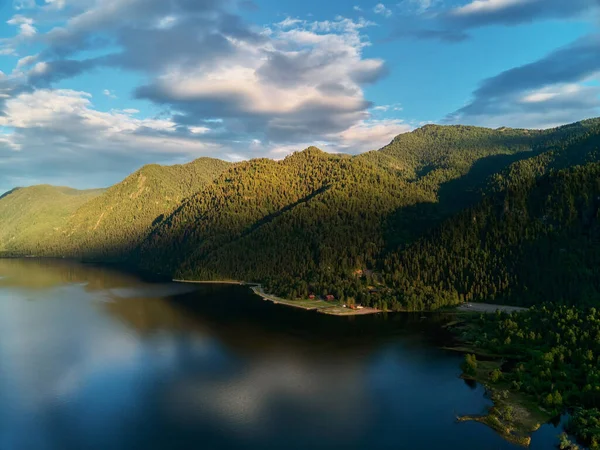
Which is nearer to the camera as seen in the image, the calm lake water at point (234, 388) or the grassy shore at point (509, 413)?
the calm lake water at point (234, 388)

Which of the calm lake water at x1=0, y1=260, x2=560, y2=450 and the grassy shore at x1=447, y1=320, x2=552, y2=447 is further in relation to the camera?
the grassy shore at x1=447, y1=320, x2=552, y2=447

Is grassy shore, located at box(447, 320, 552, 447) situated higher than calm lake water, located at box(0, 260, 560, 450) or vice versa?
calm lake water, located at box(0, 260, 560, 450)

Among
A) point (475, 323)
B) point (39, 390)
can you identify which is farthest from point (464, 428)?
point (39, 390)

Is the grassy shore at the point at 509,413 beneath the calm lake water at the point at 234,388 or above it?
beneath

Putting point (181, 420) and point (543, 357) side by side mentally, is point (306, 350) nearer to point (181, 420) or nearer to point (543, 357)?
point (181, 420)

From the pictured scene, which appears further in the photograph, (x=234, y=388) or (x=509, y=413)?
(x=234, y=388)

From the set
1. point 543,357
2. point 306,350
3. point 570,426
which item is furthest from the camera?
point 306,350

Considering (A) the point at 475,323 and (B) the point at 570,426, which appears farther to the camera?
(A) the point at 475,323

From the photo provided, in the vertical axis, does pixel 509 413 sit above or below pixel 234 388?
below
